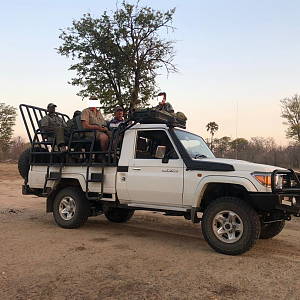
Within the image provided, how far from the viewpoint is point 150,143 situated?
6.30 metres

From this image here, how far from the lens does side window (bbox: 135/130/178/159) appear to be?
6.05 meters

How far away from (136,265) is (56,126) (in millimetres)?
4410

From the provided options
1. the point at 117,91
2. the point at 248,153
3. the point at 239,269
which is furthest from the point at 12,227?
the point at 248,153

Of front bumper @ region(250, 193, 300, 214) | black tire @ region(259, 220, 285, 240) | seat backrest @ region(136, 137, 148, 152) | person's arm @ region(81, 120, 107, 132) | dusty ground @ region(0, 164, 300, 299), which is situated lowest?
dusty ground @ region(0, 164, 300, 299)

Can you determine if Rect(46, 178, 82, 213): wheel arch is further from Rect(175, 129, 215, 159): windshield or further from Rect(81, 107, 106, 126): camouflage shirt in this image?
Rect(175, 129, 215, 159): windshield

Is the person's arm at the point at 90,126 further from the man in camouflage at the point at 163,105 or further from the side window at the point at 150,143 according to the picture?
the man in camouflage at the point at 163,105

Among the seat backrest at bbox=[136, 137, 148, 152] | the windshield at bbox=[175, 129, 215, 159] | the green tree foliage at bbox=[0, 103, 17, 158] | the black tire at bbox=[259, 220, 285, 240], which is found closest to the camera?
the windshield at bbox=[175, 129, 215, 159]

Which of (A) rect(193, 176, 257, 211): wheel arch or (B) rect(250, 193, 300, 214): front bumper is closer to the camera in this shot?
(B) rect(250, 193, 300, 214): front bumper

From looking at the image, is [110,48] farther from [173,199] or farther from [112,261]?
[112,261]

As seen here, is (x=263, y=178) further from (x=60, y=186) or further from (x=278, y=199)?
(x=60, y=186)

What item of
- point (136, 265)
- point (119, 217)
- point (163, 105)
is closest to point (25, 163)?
point (119, 217)

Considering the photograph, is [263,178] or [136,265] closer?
[136,265]

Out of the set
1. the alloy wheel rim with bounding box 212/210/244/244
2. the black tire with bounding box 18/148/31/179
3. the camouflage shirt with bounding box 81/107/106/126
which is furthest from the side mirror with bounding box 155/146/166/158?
the black tire with bounding box 18/148/31/179

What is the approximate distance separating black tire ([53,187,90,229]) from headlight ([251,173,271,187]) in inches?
143
